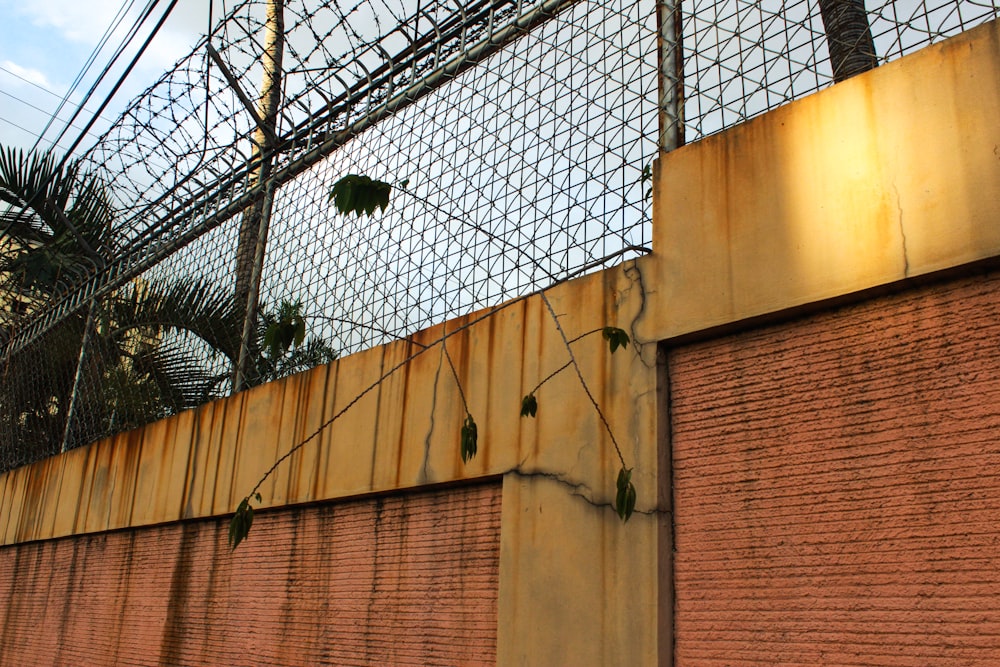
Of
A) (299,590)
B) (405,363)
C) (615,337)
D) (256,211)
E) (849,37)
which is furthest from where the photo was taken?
(256,211)

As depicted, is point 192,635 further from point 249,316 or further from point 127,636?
point 249,316

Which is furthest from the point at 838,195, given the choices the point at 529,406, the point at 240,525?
the point at 240,525

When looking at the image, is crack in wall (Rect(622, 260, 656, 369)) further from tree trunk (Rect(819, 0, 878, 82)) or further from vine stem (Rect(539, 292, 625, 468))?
tree trunk (Rect(819, 0, 878, 82))

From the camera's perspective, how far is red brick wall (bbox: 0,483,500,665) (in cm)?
348

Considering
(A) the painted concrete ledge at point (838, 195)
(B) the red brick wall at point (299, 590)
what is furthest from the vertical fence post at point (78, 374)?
(A) the painted concrete ledge at point (838, 195)

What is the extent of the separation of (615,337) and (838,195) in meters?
0.83

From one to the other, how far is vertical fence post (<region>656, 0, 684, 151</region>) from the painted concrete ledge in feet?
0.52

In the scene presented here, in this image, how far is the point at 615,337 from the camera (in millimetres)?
3004

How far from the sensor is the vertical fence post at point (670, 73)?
10.9ft

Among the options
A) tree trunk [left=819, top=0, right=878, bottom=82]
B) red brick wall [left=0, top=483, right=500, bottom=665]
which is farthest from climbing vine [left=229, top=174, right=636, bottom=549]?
tree trunk [left=819, top=0, right=878, bottom=82]

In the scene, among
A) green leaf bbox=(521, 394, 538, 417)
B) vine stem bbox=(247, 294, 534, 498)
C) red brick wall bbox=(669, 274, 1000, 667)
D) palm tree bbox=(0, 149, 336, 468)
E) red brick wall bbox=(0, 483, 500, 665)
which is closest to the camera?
red brick wall bbox=(669, 274, 1000, 667)

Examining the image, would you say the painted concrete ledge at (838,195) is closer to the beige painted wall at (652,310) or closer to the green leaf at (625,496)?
the beige painted wall at (652,310)

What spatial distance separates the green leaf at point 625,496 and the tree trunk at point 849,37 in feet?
4.92

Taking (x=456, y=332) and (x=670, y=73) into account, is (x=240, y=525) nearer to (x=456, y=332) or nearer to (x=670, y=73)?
(x=456, y=332)
